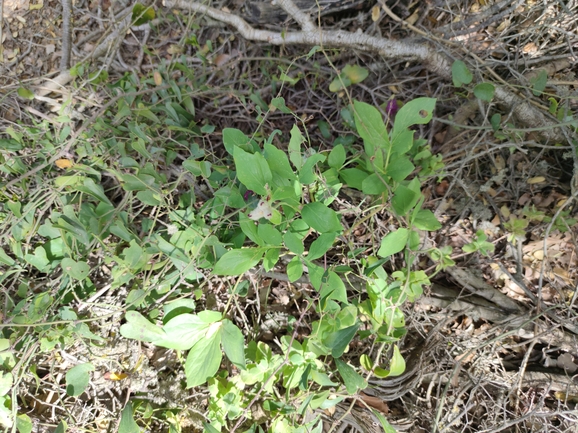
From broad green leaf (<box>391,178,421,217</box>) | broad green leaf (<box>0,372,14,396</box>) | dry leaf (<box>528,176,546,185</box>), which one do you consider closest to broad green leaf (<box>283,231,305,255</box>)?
broad green leaf (<box>391,178,421,217</box>)

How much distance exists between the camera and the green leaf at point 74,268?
1081mm

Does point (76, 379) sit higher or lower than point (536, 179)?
lower

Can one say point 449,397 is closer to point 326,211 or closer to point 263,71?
point 326,211

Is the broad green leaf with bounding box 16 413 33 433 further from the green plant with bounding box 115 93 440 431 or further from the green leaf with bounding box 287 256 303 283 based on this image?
the green leaf with bounding box 287 256 303 283

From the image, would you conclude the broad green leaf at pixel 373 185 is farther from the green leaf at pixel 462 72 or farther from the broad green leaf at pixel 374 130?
the green leaf at pixel 462 72

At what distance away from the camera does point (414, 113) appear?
83cm

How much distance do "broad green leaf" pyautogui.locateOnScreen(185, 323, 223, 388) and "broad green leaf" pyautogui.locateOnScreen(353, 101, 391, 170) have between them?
60 cm

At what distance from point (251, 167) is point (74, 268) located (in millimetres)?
695

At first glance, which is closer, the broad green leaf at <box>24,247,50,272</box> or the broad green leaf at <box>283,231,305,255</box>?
the broad green leaf at <box>283,231,305,255</box>

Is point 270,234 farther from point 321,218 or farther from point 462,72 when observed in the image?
point 462,72

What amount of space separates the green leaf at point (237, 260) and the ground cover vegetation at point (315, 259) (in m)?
0.15

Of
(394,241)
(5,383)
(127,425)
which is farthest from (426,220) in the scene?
(5,383)

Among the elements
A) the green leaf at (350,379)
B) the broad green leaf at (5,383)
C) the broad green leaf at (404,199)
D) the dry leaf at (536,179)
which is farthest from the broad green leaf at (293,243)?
the dry leaf at (536,179)

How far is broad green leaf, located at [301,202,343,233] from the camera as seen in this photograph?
31.1 inches
